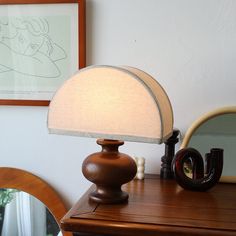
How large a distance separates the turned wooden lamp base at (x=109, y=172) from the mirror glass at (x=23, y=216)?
1.60 ft

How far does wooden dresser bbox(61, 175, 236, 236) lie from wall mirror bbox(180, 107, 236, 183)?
0.57 feet

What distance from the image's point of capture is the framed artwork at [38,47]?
1259mm

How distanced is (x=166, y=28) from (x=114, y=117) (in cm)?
50

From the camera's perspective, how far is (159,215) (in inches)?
33.5

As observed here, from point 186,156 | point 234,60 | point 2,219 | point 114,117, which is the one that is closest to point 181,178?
point 186,156

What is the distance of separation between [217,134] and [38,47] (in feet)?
2.33

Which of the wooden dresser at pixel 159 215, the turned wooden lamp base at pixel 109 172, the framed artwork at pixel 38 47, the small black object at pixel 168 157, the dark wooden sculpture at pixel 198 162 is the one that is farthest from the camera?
the framed artwork at pixel 38 47

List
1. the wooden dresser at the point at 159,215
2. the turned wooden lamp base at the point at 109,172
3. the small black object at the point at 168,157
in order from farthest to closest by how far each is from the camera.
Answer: the small black object at the point at 168,157
the turned wooden lamp base at the point at 109,172
the wooden dresser at the point at 159,215

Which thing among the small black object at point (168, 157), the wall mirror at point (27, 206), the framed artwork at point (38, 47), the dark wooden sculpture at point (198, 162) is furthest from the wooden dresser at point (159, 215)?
the framed artwork at point (38, 47)

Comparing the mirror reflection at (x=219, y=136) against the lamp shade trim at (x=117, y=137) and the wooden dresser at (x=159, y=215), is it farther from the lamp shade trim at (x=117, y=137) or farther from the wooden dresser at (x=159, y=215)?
the lamp shade trim at (x=117, y=137)

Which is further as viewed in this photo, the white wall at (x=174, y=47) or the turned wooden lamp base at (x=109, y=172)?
the white wall at (x=174, y=47)

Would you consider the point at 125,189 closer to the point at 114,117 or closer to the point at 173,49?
the point at 114,117

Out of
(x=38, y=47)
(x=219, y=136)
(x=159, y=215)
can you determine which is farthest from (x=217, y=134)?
(x=38, y=47)

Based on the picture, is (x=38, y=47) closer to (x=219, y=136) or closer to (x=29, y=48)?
(x=29, y=48)
